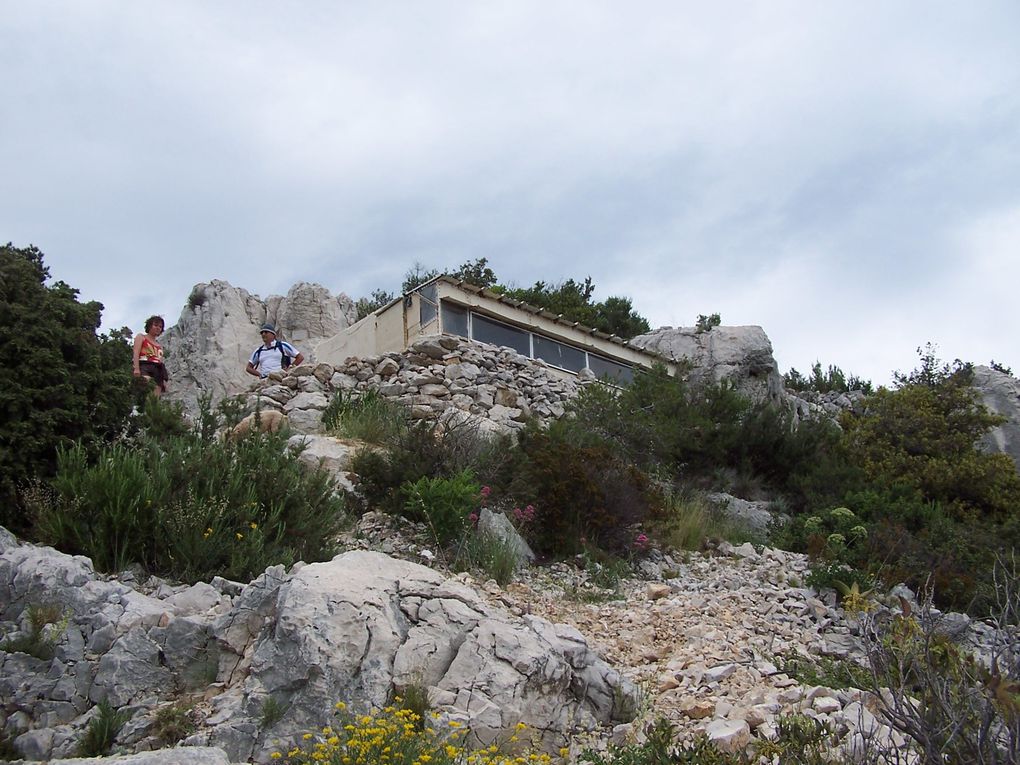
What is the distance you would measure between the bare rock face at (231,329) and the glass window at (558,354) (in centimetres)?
574

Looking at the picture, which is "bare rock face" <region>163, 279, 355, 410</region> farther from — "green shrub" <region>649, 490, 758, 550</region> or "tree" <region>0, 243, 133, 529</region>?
"green shrub" <region>649, 490, 758, 550</region>

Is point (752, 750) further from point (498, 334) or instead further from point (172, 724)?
point (498, 334)

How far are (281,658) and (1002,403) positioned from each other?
19.3 metres

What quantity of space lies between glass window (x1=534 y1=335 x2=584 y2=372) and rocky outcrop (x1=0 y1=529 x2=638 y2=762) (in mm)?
12686

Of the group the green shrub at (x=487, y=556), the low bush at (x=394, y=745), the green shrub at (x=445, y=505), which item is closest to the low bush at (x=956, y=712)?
the low bush at (x=394, y=745)

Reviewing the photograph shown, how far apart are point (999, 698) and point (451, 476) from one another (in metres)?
6.47

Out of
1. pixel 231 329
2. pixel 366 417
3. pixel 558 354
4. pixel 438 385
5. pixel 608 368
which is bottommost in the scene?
pixel 366 417

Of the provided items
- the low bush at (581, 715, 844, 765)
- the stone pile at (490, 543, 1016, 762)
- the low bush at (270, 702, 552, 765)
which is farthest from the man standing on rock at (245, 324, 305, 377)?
the low bush at (581, 715, 844, 765)

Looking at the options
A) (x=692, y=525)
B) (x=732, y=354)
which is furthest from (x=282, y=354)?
(x=732, y=354)

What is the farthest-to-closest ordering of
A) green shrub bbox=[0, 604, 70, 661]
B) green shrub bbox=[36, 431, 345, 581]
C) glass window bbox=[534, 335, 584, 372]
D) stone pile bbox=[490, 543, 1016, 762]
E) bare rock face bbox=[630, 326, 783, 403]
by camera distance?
bare rock face bbox=[630, 326, 783, 403] < glass window bbox=[534, 335, 584, 372] < green shrub bbox=[36, 431, 345, 581] < green shrub bbox=[0, 604, 70, 661] < stone pile bbox=[490, 543, 1016, 762]

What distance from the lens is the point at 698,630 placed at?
7664 mm

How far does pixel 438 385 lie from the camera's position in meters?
15.0

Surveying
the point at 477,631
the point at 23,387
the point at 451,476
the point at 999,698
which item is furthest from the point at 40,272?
the point at 999,698

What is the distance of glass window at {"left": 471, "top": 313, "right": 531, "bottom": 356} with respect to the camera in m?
18.2
